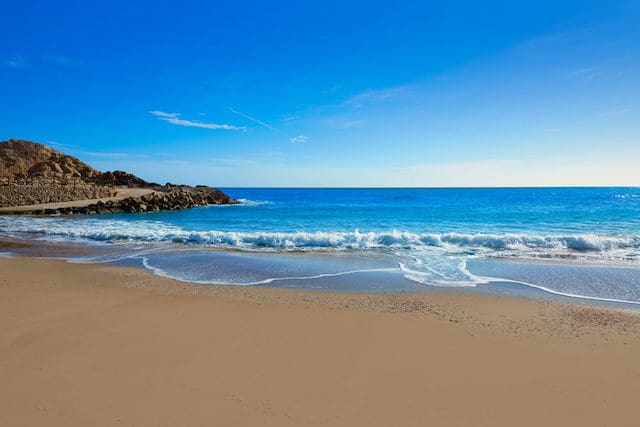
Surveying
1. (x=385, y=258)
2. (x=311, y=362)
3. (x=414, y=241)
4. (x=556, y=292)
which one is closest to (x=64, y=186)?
(x=414, y=241)

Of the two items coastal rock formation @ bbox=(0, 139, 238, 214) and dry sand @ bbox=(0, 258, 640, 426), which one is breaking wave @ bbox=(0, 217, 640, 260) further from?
coastal rock formation @ bbox=(0, 139, 238, 214)

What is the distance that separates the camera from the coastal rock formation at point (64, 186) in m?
31.2

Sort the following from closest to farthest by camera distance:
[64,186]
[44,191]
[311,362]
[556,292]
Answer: [311,362] → [556,292] → [44,191] → [64,186]

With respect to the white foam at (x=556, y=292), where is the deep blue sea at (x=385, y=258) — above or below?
above

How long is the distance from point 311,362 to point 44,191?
3943 centimetres

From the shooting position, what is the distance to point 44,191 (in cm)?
3350

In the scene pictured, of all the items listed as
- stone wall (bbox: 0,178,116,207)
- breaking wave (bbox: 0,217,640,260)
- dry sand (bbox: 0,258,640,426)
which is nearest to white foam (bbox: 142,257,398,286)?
dry sand (bbox: 0,258,640,426)

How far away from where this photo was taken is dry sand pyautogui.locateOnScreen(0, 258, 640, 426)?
331 cm

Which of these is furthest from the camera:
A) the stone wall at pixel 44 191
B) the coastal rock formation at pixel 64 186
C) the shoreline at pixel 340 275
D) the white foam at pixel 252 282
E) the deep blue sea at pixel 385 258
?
the coastal rock formation at pixel 64 186

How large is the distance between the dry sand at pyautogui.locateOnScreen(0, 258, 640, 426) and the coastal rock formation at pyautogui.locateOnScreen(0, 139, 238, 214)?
28602mm

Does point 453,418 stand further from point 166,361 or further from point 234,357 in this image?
point 166,361

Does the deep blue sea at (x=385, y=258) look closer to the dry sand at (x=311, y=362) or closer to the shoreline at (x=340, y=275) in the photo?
the shoreline at (x=340, y=275)

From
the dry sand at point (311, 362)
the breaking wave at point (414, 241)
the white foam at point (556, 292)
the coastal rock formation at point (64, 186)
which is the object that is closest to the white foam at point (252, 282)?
the dry sand at point (311, 362)

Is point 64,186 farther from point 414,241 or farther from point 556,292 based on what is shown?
point 556,292
